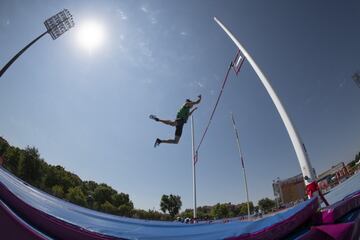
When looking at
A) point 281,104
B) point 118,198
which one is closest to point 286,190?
point 281,104

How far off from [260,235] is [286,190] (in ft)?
86.9

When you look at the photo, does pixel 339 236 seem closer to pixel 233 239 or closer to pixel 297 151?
pixel 233 239

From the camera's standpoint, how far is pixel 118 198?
1930 inches

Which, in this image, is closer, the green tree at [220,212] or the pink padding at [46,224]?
the pink padding at [46,224]

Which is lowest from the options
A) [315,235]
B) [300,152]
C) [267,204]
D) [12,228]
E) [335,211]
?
[12,228]

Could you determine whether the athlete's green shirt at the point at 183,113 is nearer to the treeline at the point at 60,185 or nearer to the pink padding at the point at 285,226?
the pink padding at the point at 285,226

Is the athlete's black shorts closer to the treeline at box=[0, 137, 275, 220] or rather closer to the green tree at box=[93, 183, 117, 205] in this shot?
the treeline at box=[0, 137, 275, 220]

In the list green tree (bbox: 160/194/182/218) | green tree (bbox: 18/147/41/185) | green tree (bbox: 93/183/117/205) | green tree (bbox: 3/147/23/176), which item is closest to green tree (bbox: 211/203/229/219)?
green tree (bbox: 160/194/182/218)

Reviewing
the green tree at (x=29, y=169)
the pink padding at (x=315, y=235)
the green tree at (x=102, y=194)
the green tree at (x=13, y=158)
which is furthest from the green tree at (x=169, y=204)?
the pink padding at (x=315, y=235)

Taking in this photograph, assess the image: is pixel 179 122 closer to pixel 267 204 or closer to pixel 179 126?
pixel 179 126

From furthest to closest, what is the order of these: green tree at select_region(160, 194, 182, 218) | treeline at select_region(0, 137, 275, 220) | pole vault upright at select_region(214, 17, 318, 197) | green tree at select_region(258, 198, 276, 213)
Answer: green tree at select_region(258, 198, 276, 213), green tree at select_region(160, 194, 182, 218), treeline at select_region(0, 137, 275, 220), pole vault upright at select_region(214, 17, 318, 197)

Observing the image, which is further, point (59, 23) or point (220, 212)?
point (220, 212)

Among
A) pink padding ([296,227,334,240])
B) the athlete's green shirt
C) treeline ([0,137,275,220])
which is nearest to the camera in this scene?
pink padding ([296,227,334,240])

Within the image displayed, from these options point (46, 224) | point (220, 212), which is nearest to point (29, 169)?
point (46, 224)
